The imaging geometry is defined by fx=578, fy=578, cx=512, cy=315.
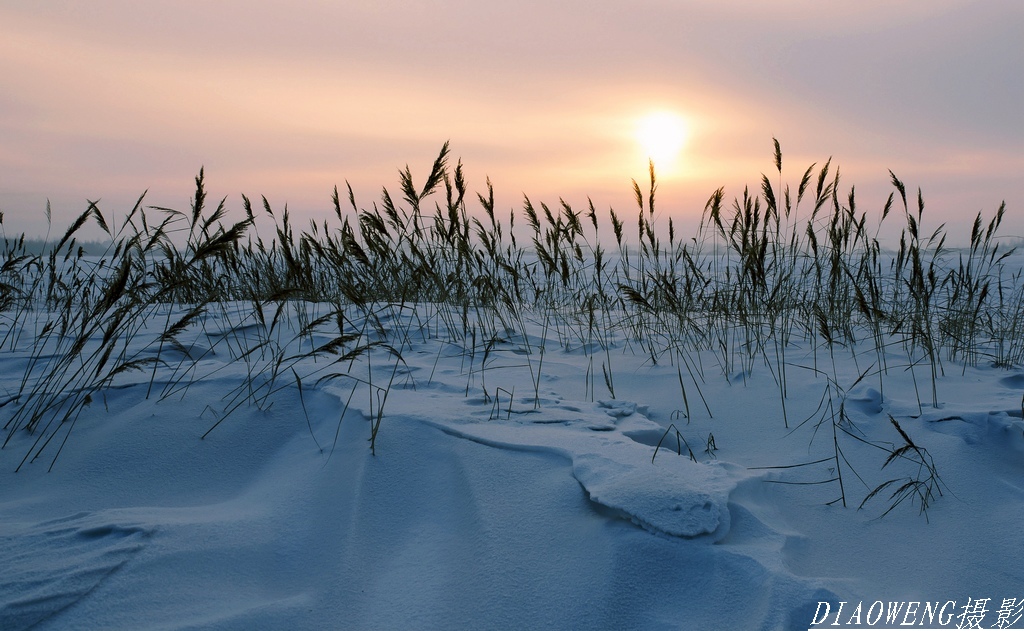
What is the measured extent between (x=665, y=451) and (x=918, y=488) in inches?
30.0

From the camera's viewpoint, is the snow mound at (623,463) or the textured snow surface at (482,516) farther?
the snow mound at (623,463)

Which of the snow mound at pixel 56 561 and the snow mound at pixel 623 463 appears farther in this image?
the snow mound at pixel 623 463

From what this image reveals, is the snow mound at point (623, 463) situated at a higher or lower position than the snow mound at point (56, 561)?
higher

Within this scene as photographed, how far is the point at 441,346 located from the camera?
11.5 feet

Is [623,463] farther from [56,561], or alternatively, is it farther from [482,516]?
[56,561]

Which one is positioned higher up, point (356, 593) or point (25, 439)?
point (25, 439)

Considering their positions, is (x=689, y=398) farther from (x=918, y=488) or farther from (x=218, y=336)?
(x=218, y=336)

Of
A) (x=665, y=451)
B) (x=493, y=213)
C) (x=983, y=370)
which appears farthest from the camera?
(x=493, y=213)

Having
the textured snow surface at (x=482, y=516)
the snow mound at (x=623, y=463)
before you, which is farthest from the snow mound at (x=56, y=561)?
the snow mound at (x=623, y=463)

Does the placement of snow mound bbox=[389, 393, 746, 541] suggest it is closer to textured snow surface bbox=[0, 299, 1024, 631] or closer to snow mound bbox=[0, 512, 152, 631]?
textured snow surface bbox=[0, 299, 1024, 631]

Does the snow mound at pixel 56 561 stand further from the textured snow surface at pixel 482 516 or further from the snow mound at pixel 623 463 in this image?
the snow mound at pixel 623 463

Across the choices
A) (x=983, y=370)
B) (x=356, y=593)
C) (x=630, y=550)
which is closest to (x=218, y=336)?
(x=356, y=593)

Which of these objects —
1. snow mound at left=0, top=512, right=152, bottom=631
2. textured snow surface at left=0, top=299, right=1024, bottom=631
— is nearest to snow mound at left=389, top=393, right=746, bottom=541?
textured snow surface at left=0, top=299, right=1024, bottom=631

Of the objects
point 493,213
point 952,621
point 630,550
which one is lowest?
point 952,621
